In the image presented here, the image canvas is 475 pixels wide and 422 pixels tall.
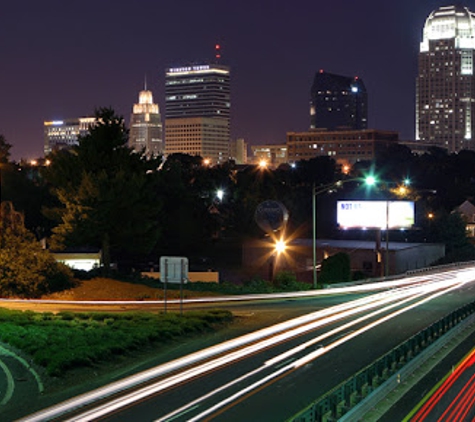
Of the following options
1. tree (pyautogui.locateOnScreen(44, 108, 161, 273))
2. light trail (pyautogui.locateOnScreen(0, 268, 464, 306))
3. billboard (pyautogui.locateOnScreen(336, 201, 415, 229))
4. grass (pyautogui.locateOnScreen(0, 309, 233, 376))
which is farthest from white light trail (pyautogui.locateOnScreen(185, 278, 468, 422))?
billboard (pyautogui.locateOnScreen(336, 201, 415, 229))

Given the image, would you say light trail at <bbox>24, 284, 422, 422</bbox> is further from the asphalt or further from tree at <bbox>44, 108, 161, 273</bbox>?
tree at <bbox>44, 108, 161, 273</bbox>

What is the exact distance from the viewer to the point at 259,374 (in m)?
23.2

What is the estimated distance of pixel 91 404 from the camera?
19.5 meters

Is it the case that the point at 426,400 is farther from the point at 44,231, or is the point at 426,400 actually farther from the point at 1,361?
the point at 44,231

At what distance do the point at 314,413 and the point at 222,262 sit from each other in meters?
69.8

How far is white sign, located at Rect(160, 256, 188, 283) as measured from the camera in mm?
33031

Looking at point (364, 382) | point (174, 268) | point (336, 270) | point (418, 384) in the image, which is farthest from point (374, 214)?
point (364, 382)

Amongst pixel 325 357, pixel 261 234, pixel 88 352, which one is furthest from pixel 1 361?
pixel 261 234

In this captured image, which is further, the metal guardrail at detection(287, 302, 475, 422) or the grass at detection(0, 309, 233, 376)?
the grass at detection(0, 309, 233, 376)

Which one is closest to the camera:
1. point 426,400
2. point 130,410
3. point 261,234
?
point 130,410

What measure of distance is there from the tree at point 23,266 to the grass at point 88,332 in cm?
773

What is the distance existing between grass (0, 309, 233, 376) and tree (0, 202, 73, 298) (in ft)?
25.4

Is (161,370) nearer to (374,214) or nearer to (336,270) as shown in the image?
(336,270)

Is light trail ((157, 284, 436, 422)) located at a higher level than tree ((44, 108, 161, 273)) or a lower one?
lower
